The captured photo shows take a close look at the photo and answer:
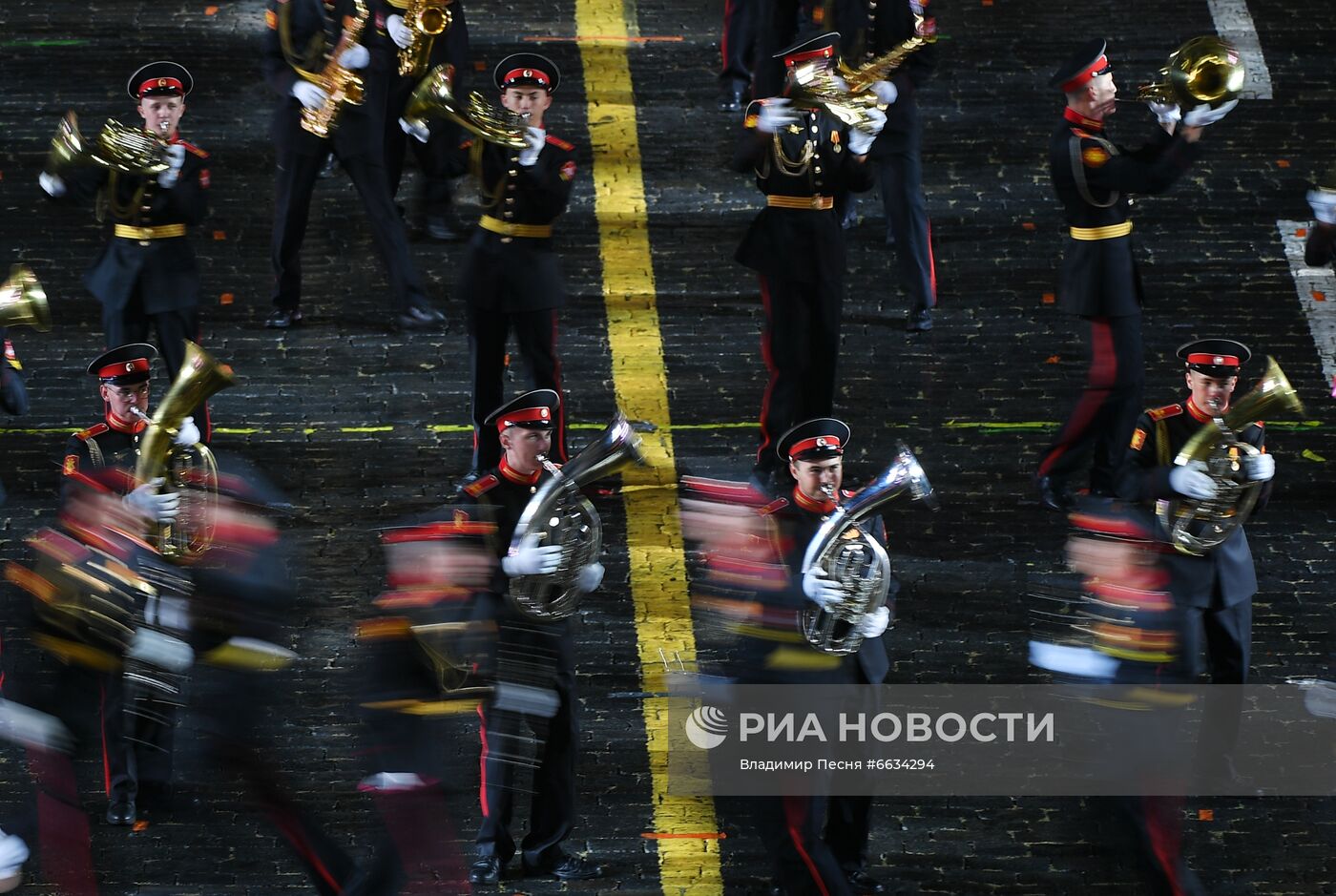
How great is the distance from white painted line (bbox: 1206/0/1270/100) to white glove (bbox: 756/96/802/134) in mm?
4589

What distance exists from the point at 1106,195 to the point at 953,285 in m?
1.87

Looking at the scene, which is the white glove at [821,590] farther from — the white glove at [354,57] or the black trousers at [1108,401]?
the white glove at [354,57]

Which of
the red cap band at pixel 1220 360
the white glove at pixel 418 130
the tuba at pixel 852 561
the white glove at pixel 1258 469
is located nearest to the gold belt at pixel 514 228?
the white glove at pixel 418 130

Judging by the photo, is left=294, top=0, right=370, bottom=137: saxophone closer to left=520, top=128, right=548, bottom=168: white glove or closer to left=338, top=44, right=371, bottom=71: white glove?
left=338, top=44, right=371, bottom=71: white glove

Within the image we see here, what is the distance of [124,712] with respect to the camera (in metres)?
8.77

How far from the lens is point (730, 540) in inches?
330

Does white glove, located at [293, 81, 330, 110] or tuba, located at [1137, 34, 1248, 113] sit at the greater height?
tuba, located at [1137, 34, 1248, 113]

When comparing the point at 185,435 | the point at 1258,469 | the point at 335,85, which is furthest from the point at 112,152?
the point at 1258,469

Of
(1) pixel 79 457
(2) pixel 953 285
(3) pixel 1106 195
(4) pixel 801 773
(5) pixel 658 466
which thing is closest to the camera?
(4) pixel 801 773

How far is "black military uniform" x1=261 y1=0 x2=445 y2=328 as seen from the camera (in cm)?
1123

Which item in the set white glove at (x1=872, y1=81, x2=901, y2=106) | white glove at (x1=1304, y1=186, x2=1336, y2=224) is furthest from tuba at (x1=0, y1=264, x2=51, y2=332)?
white glove at (x1=1304, y1=186, x2=1336, y2=224)

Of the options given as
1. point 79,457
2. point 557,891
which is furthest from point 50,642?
point 557,891

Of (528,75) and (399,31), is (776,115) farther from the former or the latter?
(399,31)

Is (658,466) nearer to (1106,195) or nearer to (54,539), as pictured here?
(1106,195)
